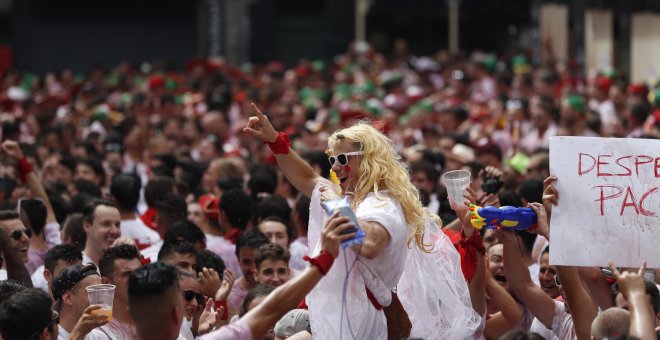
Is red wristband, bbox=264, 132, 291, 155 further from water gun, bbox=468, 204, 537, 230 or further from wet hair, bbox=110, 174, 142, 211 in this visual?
wet hair, bbox=110, 174, 142, 211

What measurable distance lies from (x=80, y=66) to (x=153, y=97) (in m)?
14.8

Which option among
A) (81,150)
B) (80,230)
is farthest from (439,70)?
(80,230)

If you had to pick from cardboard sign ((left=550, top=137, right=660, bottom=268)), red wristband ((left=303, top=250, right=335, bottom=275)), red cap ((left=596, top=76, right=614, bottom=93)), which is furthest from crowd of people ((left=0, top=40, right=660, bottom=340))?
red cap ((left=596, top=76, right=614, bottom=93))

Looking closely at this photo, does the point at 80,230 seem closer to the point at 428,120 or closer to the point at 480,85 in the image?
the point at 428,120

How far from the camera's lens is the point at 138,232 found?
974 cm

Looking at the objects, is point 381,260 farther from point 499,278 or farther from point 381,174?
point 499,278

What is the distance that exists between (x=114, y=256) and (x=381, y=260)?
1656 millimetres

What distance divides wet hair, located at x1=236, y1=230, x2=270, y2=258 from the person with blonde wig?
4.77 feet

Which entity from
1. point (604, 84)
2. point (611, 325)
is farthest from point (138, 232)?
point (604, 84)

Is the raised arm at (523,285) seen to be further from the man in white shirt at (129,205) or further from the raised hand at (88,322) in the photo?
the man in white shirt at (129,205)

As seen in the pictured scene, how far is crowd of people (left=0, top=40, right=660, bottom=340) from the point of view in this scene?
220 inches

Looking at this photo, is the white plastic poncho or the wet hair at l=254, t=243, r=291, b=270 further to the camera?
the wet hair at l=254, t=243, r=291, b=270

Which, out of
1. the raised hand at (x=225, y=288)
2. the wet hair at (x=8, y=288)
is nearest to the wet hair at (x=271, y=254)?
the raised hand at (x=225, y=288)

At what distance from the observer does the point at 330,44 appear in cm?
3484
